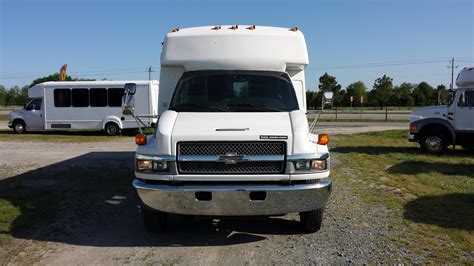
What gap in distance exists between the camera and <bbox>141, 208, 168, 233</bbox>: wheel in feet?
18.3

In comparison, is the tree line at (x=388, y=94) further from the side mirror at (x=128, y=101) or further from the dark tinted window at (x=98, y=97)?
the side mirror at (x=128, y=101)

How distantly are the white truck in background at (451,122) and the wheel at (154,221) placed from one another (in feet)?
36.6

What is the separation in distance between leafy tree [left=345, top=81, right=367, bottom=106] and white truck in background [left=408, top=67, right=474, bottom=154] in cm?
6869

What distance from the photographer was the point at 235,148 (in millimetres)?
5145

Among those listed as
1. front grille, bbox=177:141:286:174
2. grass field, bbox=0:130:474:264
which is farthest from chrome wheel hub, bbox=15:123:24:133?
front grille, bbox=177:141:286:174

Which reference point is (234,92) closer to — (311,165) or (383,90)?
(311,165)

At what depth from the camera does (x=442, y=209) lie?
22.7 feet

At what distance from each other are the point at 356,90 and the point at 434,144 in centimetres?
7170

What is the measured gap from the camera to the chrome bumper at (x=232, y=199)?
197 inches

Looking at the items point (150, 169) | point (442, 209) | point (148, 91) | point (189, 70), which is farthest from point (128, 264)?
point (148, 91)

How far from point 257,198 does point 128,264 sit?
1.55 metres

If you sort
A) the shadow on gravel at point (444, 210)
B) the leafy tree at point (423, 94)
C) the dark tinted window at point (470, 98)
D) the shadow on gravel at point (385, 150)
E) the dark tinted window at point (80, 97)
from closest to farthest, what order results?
the shadow on gravel at point (444, 210)
the dark tinted window at point (470, 98)
the shadow on gravel at point (385, 150)
the dark tinted window at point (80, 97)
the leafy tree at point (423, 94)

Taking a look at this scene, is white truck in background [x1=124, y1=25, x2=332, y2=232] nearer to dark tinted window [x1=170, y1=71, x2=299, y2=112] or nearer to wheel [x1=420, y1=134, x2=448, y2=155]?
dark tinted window [x1=170, y1=71, x2=299, y2=112]

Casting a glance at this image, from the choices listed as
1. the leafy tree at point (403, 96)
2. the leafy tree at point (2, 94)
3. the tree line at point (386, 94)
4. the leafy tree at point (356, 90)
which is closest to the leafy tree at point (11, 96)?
the leafy tree at point (2, 94)
